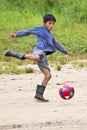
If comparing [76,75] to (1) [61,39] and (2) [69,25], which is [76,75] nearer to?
(1) [61,39]

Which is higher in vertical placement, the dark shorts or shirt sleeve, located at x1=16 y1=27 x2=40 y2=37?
shirt sleeve, located at x1=16 y1=27 x2=40 y2=37

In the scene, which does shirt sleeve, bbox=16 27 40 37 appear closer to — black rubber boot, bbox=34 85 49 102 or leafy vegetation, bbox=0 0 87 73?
black rubber boot, bbox=34 85 49 102

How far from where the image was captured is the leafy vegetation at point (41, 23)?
2098cm

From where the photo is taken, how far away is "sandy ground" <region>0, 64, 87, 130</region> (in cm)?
774

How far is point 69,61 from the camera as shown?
18.5 metres

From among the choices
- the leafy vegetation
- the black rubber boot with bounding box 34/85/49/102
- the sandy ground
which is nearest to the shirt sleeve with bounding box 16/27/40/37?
the black rubber boot with bounding box 34/85/49/102

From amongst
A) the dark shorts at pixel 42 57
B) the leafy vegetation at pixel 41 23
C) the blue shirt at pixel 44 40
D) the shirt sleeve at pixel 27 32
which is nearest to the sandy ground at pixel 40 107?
the dark shorts at pixel 42 57

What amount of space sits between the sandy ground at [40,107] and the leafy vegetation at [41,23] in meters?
4.72

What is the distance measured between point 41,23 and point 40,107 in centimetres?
1505

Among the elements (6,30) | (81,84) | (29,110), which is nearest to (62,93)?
(29,110)

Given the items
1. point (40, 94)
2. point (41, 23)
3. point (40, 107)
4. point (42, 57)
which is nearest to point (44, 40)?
point (42, 57)

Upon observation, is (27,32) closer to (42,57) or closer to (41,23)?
(42,57)

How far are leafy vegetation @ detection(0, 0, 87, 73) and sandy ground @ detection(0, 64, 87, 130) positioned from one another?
4.72 meters

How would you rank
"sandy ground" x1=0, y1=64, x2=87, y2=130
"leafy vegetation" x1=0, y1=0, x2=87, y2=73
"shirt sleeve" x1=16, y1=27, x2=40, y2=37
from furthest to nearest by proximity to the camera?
"leafy vegetation" x1=0, y1=0, x2=87, y2=73
"shirt sleeve" x1=16, y1=27, x2=40, y2=37
"sandy ground" x1=0, y1=64, x2=87, y2=130
